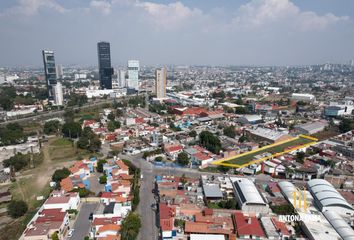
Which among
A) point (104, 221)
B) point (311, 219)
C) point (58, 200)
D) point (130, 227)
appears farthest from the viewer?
point (58, 200)

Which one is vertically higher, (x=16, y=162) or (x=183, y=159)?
(x=183, y=159)

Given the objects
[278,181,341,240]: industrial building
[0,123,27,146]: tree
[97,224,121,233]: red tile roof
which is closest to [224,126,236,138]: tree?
[278,181,341,240]: industrial building

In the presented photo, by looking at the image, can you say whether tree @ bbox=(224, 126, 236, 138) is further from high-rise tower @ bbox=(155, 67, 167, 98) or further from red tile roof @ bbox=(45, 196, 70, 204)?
high-rise tower @ bbox=(155, 67, 167, 98)

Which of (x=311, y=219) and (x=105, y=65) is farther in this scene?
(x=105, y=65)

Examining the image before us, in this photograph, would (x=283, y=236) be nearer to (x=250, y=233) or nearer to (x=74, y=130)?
(x=250, y=233)

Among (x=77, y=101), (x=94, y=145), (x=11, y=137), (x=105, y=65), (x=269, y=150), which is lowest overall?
(x=77, y=101)

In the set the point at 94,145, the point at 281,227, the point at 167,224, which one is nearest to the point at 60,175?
the point at 94,145

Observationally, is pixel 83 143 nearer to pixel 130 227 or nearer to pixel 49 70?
pixel 130 227
